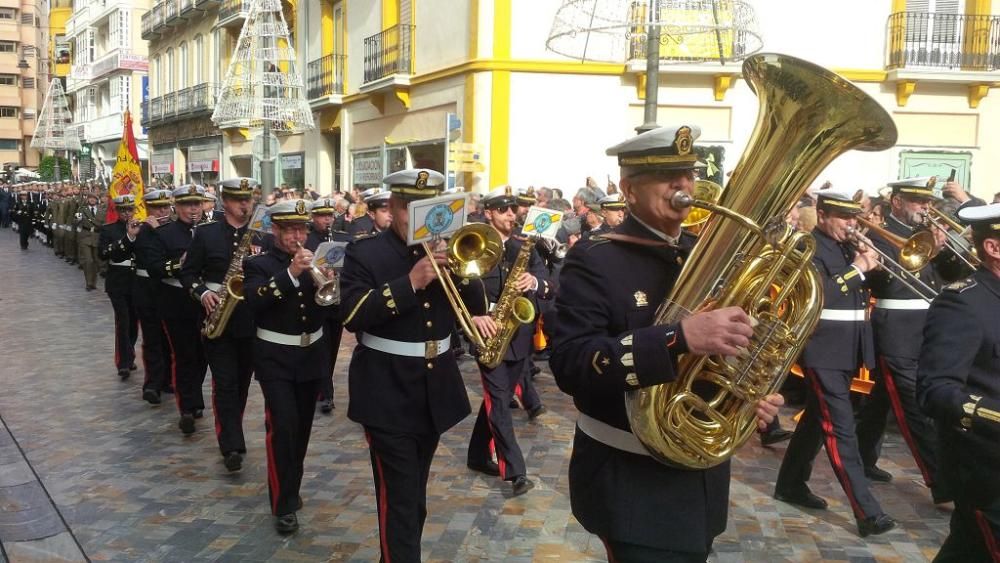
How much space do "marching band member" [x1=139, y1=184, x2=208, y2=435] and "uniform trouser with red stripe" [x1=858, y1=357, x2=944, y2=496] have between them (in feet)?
16.5

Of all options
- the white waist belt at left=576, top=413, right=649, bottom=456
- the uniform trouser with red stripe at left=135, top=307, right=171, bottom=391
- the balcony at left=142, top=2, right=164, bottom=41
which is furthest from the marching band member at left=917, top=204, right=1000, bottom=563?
the balcony at left=142, top=2, right=164, bottom=41

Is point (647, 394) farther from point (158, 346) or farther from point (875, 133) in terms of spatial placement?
point (158, 346)

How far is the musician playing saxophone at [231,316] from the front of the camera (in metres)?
6.34

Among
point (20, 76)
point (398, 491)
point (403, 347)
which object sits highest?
point (20, 76)

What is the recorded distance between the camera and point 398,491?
161 inches

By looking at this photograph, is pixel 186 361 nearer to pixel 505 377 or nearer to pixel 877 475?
pixel 505 377

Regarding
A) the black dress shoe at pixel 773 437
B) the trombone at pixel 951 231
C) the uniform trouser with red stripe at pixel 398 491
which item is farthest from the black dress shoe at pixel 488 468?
the trombone at pixel 951 231

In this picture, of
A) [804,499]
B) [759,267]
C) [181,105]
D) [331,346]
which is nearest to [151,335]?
[331,346]

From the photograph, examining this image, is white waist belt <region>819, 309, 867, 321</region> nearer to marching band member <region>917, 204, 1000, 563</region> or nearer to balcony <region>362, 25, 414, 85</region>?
marching band member <region>917, 204, 1000, 563</region>

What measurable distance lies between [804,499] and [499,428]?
195 centimetres

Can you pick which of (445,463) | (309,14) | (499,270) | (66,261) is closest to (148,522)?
(445,463)

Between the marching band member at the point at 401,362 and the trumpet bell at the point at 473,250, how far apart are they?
66 millimetres

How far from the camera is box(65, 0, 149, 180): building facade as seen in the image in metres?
47.4

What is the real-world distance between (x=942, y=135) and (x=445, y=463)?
14.5 m
